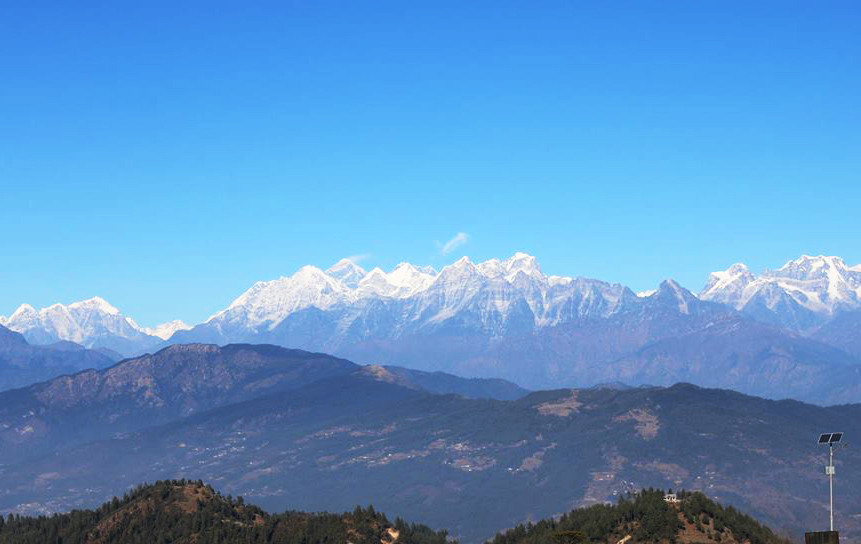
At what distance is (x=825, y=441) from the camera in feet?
597

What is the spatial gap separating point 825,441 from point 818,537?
6259 centimetres

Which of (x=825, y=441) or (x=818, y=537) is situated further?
(x=825, y=441)

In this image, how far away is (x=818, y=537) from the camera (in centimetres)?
12175
